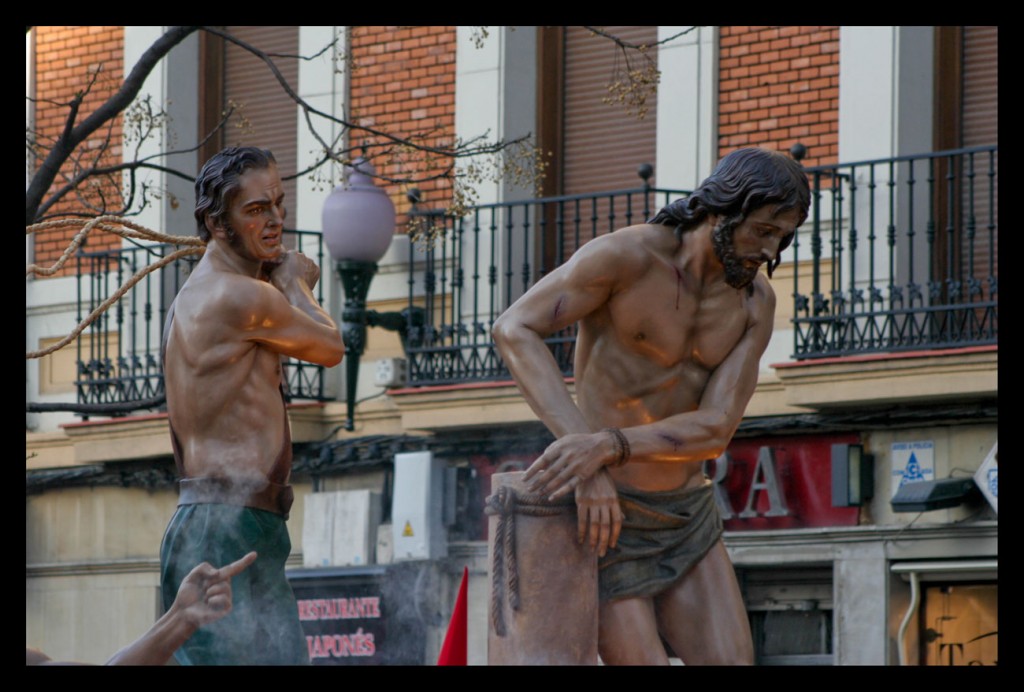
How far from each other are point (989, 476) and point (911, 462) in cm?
70

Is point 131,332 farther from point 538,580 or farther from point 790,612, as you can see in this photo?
point 538,580

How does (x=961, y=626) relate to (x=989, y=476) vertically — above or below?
below

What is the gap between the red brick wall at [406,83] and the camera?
18141mm

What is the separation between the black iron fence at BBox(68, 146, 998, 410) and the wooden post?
25.0 ft

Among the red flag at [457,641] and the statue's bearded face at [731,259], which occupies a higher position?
the statue's bearded face at [731,259]

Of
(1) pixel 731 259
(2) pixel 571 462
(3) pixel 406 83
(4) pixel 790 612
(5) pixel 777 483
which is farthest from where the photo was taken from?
(3) pixel 406 83

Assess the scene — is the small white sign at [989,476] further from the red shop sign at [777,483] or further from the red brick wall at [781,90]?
the red brick wall at [781,90]

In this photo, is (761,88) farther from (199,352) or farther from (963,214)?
(199,352)

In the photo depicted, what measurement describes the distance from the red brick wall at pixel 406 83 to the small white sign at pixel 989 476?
444 cm

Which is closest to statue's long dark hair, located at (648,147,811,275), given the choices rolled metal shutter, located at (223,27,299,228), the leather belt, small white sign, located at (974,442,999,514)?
the leather belt

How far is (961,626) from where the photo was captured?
15633mm

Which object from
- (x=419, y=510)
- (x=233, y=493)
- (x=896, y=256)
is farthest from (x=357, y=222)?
(x=233, y=493)

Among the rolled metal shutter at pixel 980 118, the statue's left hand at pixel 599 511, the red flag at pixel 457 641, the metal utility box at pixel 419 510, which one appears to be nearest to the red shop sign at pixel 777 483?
the rolled metal shutter at pixel 980 118
